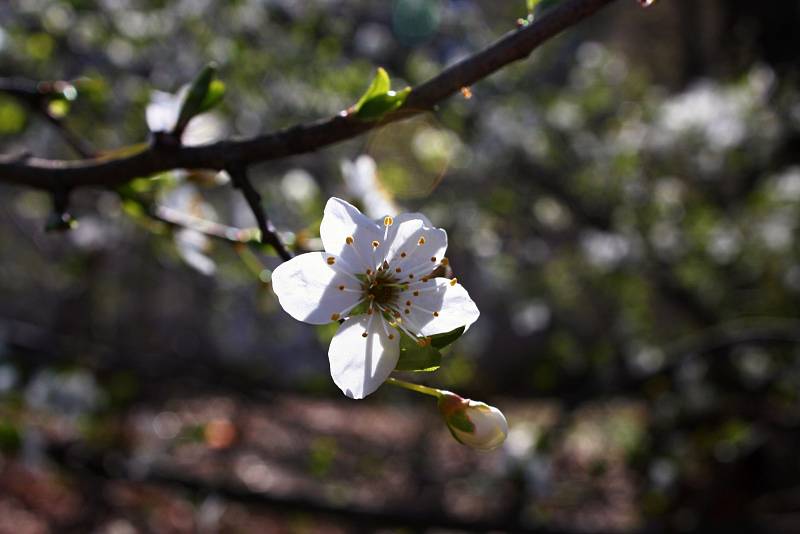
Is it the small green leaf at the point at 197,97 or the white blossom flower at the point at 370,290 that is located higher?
the small green leaf at the point at 197,97

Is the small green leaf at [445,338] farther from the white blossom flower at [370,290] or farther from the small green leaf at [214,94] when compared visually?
the small green leaf at [214,94]

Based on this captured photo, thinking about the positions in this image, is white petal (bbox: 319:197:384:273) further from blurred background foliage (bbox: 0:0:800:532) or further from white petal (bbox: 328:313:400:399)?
blurred background foliage (bbox: 0:0:800:532)

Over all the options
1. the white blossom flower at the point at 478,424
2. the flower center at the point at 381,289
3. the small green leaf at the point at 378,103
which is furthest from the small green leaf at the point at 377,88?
the white blossom flower at the point at 478,424

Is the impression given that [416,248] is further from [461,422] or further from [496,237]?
[496,237]

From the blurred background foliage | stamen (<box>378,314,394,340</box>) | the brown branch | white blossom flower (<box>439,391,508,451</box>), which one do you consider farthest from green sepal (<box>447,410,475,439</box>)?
the blurred background foliage

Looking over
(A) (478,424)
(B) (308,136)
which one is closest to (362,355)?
(A) (478,424)

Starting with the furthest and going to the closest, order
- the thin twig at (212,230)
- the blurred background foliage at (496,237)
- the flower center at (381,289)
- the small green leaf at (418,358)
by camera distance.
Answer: the blurred background foliage at (496,237) → the thin twig at (212,230) → the flower center at (381,289) → the small green leaf at (418,358)

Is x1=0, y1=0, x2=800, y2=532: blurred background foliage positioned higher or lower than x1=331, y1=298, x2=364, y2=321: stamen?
higher

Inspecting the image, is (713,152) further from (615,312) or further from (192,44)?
(192,44)
